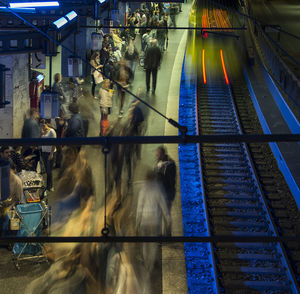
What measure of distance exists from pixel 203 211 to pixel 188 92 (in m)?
8.66

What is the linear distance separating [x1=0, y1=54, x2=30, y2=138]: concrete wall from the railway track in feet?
16.0

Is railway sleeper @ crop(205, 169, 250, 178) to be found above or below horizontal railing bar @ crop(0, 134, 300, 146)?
below

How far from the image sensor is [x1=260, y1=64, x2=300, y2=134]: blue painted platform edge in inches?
546

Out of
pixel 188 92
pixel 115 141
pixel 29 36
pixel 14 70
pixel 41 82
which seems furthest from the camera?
pixel 188 92

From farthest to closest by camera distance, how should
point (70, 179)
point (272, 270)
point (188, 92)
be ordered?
1. point (188, 92)
2. point (70, 179)
3. point (272, 270)

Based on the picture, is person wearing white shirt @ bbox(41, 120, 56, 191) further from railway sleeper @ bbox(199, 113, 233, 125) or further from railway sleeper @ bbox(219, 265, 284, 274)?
railway sleeper @ bbox(199, 113, 233, 125)

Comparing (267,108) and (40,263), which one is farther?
(267,108)

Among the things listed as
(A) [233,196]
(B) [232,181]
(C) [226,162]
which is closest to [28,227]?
(A) [233,196]

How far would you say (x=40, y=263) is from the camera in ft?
25.7

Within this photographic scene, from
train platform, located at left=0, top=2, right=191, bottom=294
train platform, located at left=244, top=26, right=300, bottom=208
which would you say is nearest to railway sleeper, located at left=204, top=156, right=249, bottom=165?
train platform, located at left=0, top=2, right=191, bottom=294

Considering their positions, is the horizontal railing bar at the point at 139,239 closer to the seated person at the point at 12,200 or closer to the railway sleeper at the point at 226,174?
the seated person at the point at 12,200

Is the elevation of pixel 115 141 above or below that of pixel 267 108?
above

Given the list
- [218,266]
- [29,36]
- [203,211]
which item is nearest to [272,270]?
[218,266]

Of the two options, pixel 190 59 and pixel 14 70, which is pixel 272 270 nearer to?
pixel 14 70
